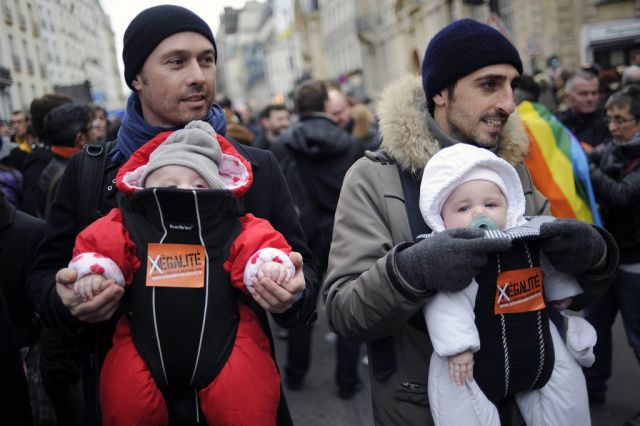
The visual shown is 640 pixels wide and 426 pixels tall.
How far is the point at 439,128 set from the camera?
2.39m

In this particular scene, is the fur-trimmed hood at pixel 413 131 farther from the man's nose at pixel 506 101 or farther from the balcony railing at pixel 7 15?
the balcony railing at pixel 7 15

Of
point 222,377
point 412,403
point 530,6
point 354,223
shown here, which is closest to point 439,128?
point 354,223

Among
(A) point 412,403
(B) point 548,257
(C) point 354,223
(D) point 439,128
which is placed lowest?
(A) point 412,403

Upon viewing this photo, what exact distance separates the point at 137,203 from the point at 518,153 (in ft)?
4.73

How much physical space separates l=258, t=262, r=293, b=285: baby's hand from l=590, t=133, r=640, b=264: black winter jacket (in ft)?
9.49

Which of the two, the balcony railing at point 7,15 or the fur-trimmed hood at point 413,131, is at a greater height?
the balcony railing at point 7,15

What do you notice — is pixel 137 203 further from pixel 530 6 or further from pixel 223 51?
pixel 223 51

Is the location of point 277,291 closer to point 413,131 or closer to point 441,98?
point 413,131

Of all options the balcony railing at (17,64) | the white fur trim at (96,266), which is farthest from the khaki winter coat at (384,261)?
the balcony railing at (17,64)

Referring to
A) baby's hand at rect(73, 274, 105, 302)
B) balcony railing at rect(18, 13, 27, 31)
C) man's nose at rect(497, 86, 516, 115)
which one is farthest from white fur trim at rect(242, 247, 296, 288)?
balcony railing at rect(18, 13, 27, 31)

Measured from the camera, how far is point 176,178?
2.03 meters

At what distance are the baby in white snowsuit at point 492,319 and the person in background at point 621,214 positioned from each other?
213 cm

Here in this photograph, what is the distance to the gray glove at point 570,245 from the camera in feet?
6.54

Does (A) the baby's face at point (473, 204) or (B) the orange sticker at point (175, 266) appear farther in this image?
(A) the baby's face at point (473, 204)
